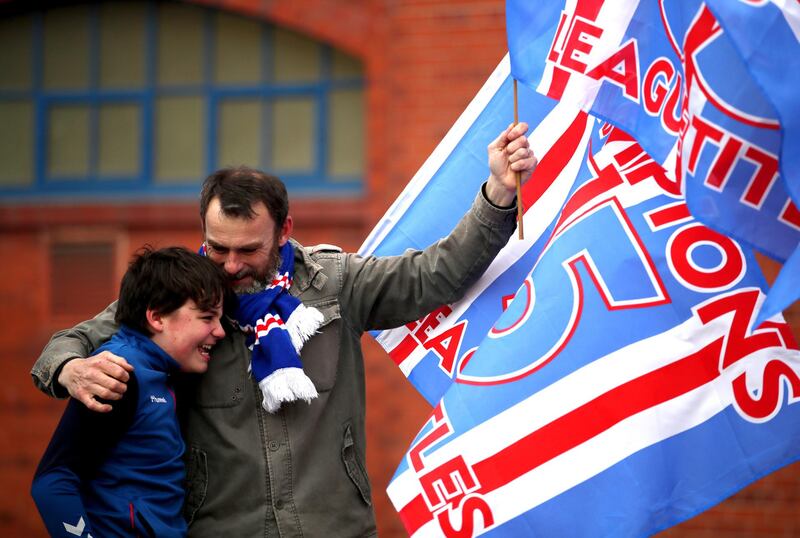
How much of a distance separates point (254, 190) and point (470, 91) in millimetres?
3669

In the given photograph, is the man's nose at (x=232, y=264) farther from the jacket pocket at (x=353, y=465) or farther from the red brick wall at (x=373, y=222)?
the red brick wall at (x=373, y=222)

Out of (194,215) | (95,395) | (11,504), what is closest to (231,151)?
(194,215)

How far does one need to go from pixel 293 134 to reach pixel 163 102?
0.93 metres

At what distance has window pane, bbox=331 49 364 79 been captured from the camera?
754cm

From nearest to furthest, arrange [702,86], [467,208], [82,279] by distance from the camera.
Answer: [702,86], [467,208], [82,279]

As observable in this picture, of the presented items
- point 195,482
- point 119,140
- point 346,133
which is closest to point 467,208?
point 195,482

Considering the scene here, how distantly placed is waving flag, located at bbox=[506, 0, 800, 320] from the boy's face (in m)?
1.19

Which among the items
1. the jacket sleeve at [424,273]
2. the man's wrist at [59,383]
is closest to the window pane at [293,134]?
the jacket sleeve at [424,273]

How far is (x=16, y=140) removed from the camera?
7.98 meters

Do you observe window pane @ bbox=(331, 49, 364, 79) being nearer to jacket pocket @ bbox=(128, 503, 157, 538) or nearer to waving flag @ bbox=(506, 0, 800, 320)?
waving flag @ bbox=(506, 0, 800, 320)

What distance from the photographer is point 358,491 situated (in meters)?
3.58

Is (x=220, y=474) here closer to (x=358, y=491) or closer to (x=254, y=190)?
(x=358, y=491)

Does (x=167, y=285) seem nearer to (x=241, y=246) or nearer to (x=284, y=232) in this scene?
(x=241, y=246)

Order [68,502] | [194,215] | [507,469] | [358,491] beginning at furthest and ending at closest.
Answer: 1. [194,215]
2. [358,491]
3. [507,469]
4. [68,502]
